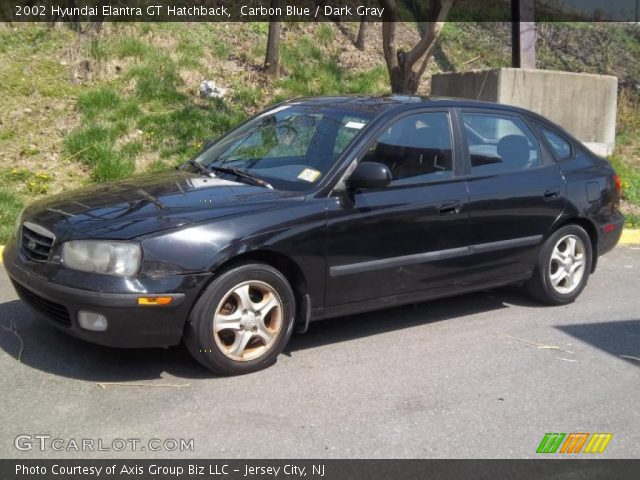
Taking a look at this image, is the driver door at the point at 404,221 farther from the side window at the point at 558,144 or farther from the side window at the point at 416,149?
the side window at the point at 558,144

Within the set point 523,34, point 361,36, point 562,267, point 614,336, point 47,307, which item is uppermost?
point 361,36

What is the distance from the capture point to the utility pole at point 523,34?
10695 mm

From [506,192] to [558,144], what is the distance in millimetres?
967

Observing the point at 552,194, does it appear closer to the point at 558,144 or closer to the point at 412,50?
the point at 558,144

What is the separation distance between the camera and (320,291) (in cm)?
464

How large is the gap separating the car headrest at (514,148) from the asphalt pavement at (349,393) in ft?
4.12

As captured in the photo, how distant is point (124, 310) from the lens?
13.0 ft

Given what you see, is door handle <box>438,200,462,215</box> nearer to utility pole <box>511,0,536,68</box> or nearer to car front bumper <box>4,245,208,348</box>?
car front bumper <box>4,245,208,348</box>

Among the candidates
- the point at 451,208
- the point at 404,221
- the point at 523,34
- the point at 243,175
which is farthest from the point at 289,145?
the point at 523,34

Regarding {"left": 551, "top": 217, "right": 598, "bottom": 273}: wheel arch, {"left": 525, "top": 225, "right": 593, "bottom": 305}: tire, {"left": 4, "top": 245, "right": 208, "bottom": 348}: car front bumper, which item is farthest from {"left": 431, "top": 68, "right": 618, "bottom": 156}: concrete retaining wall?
Result: {"left": 4, "top": 245, "right": 208, "bottom": 348}: car front bumper

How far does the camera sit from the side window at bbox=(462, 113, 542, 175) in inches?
216
